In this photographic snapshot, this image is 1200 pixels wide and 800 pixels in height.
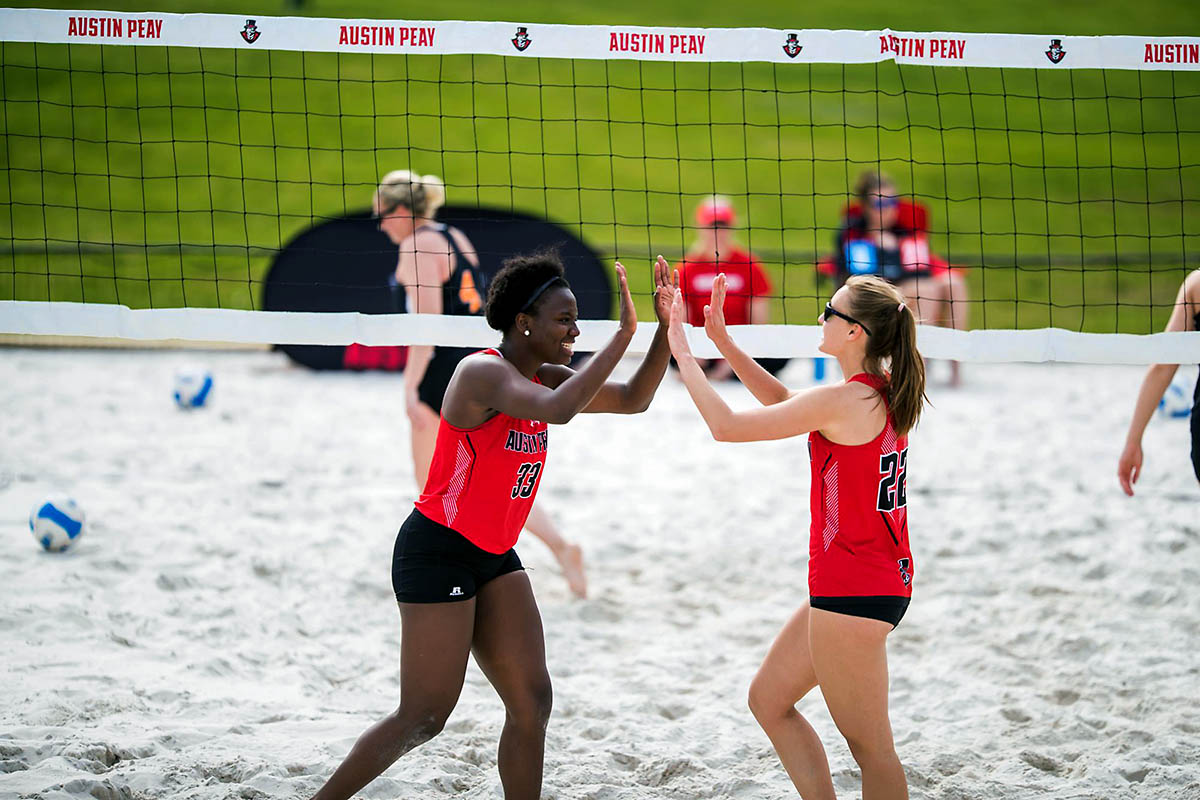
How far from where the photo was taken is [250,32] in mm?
3893

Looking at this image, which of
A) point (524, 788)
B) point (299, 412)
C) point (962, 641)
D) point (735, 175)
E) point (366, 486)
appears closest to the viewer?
point (524, 788)

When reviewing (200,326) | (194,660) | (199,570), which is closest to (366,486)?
(199,570)

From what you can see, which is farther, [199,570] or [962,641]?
[199,570]

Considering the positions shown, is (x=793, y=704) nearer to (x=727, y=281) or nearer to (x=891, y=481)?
(x=891, y=481)

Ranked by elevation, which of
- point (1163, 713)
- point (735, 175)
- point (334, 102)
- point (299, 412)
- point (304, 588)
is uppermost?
point (334, 102)

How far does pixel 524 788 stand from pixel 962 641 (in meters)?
2.57

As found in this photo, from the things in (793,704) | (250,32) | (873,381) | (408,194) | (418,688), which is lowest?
(793,704)

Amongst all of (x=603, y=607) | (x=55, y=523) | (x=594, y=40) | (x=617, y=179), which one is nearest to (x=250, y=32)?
(x=594, y=40)

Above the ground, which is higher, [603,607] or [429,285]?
[429,285]

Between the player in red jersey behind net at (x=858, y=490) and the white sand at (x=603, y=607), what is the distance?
92 cm

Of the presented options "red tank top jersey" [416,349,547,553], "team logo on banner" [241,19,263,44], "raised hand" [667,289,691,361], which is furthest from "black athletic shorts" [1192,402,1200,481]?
"team logo on banner" [241,19,263,44]

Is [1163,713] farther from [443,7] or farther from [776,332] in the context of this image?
[443,7]

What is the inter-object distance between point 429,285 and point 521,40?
1.27 metres

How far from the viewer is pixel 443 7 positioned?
18578 mm
